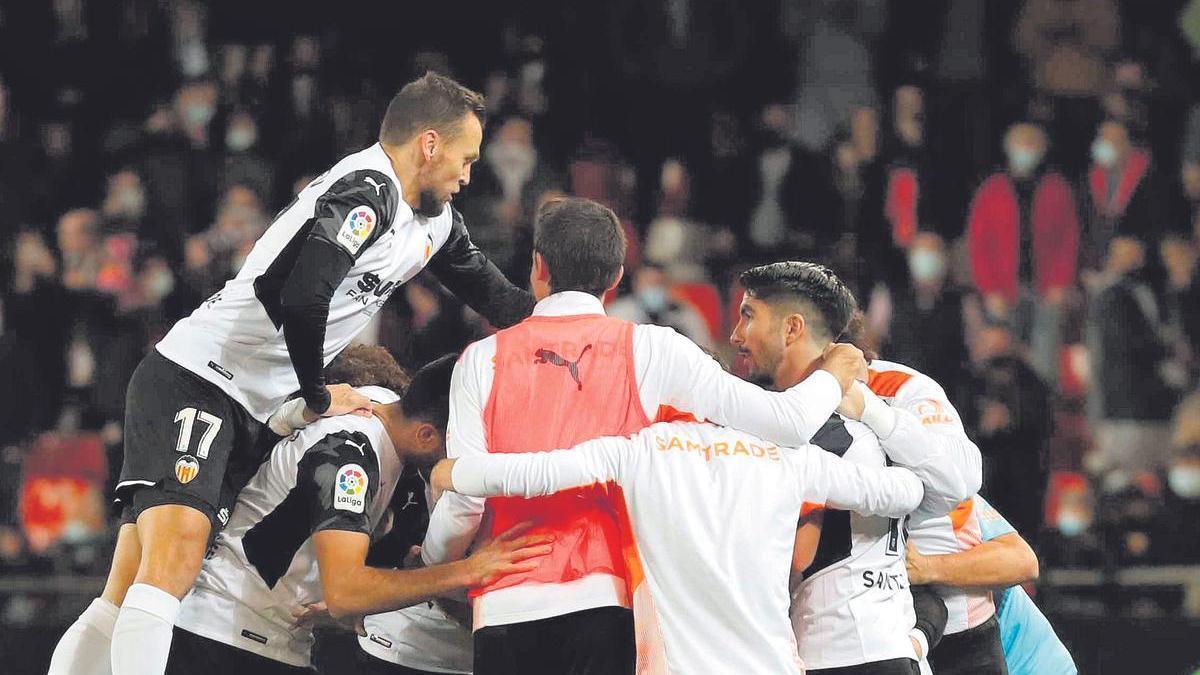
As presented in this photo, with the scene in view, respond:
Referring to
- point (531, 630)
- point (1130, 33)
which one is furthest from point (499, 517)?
point (1130, 33)

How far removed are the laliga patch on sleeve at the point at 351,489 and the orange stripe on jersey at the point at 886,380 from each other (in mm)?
1653

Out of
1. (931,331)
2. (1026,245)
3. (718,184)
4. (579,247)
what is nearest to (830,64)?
(718,184)

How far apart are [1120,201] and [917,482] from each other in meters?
7.14

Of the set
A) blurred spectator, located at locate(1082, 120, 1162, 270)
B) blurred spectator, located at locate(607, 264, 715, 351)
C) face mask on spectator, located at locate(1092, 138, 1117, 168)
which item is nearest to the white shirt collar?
blurred spectator, located at locate(607, 264, 715, 351)

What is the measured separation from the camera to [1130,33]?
1295 cm

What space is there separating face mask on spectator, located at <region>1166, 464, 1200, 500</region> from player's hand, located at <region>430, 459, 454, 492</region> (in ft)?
21.7

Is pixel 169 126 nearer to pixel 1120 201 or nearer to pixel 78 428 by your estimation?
pixel 78 428

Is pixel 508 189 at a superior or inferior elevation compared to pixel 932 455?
superior

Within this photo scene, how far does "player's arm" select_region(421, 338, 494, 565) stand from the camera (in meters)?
4.62

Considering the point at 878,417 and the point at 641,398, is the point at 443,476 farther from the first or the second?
the point at 878,417

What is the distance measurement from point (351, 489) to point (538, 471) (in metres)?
0.73

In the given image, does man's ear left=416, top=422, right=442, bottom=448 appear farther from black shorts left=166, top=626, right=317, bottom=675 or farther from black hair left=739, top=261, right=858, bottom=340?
black hair left=739, top=261, right=858, bottom=340

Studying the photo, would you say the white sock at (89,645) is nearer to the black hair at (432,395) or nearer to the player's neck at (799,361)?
the black hair at (432,395)

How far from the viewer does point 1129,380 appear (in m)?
10.4
